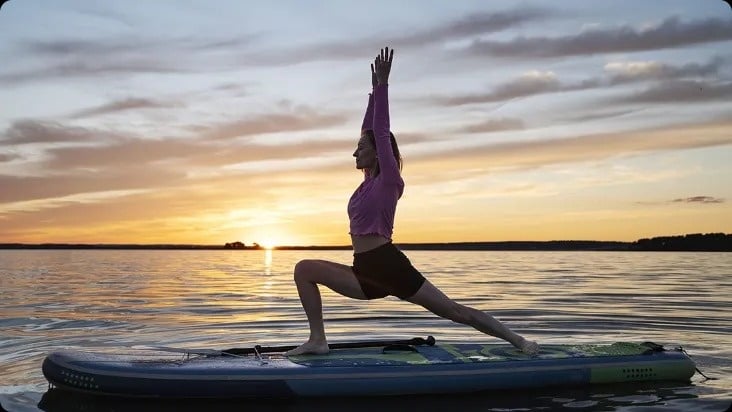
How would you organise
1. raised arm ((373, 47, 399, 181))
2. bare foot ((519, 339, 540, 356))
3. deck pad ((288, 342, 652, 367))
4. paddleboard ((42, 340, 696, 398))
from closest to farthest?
raised arm ((373, 47, 399, 181)), paddleboard ((42, 340, 696, 398)), deck pad ((288, 342, 652, 367)), bare foot ((519, 339, 540, 356))

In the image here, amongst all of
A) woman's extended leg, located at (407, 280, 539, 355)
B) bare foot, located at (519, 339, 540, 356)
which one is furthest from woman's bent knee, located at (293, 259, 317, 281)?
bare foot, located at (519, 339, 540, 356)

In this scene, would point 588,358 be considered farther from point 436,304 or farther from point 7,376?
point 7,376

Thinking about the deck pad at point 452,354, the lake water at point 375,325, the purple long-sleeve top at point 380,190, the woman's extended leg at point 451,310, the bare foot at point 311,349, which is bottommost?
the lake water at point 375,325

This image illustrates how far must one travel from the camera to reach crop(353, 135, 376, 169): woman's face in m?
6.90

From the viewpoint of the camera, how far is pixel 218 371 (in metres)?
7.01

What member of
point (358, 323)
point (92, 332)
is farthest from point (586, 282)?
point (92, 332)

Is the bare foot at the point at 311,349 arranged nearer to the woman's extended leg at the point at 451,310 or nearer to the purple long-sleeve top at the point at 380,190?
the woman's extended leg at the point at 451,310

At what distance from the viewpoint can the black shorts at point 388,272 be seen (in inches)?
271

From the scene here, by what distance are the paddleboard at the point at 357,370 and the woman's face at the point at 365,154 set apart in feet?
6.17

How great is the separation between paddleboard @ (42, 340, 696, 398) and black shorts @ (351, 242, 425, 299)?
0.82 m

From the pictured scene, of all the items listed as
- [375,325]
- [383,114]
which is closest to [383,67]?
[383,114]

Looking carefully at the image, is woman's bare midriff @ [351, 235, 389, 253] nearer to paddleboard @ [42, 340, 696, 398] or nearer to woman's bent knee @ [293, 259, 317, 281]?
woman's bent knee @ [293, 259, 317, 281]

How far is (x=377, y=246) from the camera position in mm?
6875

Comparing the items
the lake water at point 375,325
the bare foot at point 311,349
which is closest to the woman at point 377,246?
the bare foot at point 311,349
